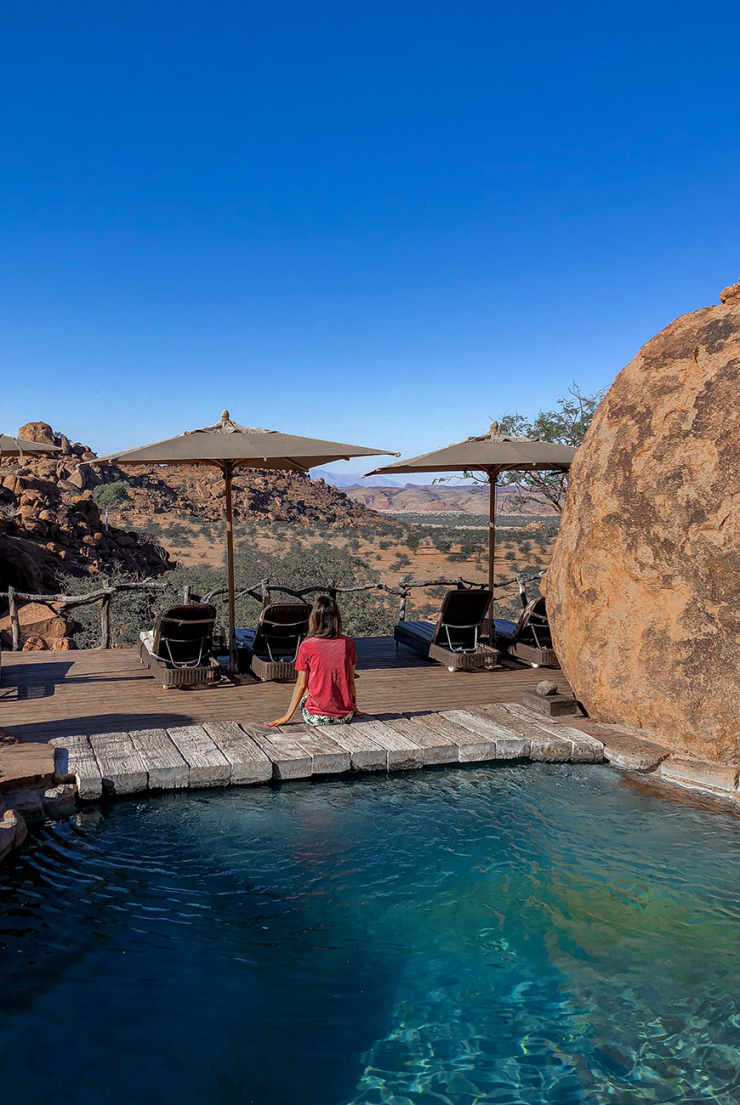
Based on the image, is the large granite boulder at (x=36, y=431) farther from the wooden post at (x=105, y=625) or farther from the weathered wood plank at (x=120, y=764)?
the weathered wood plank at (x=120, y=764)

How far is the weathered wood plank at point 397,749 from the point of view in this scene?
6.14 meters

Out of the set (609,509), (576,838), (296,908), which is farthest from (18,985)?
(609,509)

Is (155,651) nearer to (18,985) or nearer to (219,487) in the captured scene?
(18,985)

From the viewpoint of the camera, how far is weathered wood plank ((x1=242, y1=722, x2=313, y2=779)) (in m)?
5.88

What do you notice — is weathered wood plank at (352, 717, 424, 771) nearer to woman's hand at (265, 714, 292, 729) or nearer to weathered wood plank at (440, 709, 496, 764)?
weathered wood plank at (440, 709, 496, 764)

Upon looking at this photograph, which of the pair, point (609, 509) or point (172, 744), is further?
point (609, 509)

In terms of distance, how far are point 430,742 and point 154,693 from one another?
3043mm

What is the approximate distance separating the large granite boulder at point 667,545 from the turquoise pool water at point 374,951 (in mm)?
936

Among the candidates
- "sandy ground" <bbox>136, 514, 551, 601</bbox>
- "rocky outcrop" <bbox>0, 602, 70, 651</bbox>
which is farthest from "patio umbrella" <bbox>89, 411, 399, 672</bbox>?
"sandy ground" <bbox>136, 514, 551, 601</bbox>

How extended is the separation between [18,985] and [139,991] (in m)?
0.56

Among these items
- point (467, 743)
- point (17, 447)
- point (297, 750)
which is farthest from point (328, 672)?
point (17, 447)

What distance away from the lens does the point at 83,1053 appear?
11.1 feet

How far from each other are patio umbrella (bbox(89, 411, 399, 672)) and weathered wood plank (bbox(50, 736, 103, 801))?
8.52ft

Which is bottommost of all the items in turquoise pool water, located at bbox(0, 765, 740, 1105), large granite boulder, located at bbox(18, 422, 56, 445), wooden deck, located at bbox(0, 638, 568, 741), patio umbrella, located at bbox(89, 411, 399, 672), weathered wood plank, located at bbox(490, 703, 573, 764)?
turquoise pool water, located at bbox(0, 765, 740, 1105)
